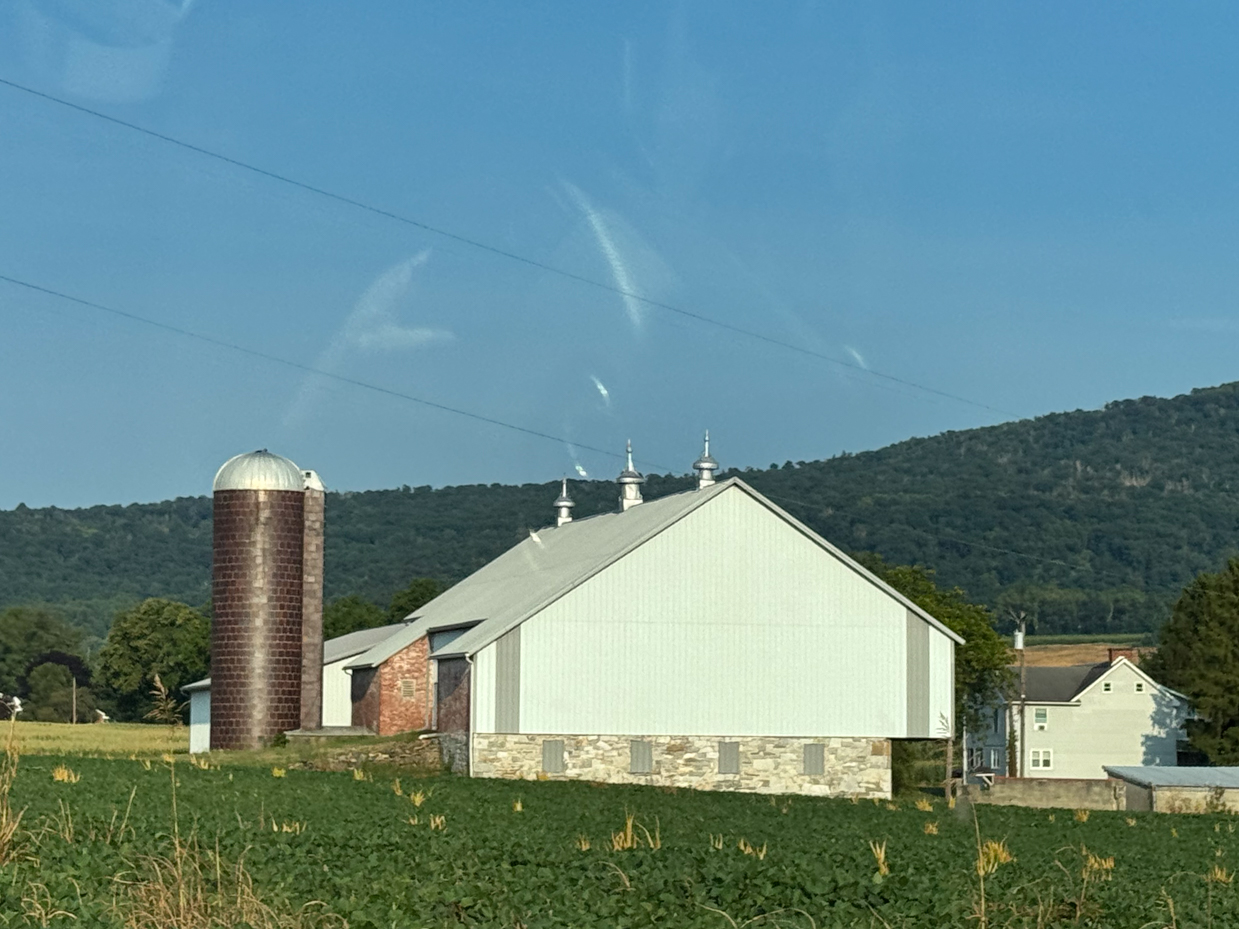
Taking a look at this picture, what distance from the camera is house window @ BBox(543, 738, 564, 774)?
45594mm

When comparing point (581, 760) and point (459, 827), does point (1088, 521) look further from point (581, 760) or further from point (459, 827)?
point (459, 827)

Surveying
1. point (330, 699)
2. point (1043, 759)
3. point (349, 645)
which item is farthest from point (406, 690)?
point (1043, 759)

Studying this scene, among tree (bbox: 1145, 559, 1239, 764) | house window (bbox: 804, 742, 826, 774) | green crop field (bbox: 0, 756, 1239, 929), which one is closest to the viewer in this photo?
green crop field (bbox: 0, 756, 1239, 929)

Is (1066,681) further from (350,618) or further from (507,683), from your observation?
(507,683)

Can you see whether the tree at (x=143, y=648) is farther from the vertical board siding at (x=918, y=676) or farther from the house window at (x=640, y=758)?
the vertical board siding at (x=918, y=676)

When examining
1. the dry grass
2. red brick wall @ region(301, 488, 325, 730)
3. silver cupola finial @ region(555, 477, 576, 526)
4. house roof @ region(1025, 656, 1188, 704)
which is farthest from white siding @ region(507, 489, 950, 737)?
house roof @ region(1025, 656, 1188, 704)

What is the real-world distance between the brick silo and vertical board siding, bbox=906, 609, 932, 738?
16852 mm

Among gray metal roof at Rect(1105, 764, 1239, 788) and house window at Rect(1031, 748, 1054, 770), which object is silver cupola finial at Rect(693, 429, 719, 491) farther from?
house window at Rect(1031, 748, 1054, 770)

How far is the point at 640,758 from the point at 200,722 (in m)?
17.4

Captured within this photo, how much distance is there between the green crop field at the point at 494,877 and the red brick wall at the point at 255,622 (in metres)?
23.9

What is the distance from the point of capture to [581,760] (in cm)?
4584

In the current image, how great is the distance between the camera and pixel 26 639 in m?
113

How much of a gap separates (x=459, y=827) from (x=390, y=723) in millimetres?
31005

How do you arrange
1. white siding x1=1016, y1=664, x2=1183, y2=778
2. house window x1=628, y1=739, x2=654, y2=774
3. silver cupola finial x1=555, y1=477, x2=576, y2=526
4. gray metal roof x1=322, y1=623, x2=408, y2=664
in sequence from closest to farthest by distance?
house window x1=628, y1=739, x2=654, y2=774 → gray metal roof x1=322, y1=623, x2=408, y2=664 → silver cupola finial x1=555, y1=477, x2=576, y2=526 → white siding x1=1016, y1=664, x2=1183, y2=778
